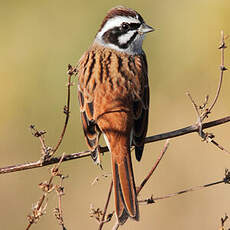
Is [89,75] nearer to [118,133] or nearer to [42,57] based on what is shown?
[118,133]

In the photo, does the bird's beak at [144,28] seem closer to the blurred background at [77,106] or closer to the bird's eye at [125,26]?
the bird's eye at [125,26]

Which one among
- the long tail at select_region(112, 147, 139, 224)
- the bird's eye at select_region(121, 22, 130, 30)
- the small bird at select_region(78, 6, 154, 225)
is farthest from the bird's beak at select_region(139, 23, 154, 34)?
the long tail at select_region(112, 147, 139, 224)

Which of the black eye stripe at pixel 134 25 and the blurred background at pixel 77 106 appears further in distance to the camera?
the blurred background at pixel 77 106

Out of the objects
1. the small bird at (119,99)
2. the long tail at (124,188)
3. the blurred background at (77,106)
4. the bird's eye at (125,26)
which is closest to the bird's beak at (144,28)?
the small bird at (119,99)

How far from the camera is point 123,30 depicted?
4840 mm

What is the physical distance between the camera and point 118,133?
417 cm

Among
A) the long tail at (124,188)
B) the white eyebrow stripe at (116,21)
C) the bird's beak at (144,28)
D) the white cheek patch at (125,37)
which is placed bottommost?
the long tail at (124,188)

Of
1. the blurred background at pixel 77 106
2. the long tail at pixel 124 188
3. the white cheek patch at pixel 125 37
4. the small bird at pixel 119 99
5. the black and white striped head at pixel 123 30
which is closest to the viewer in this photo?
the long tail at pixel 124 188

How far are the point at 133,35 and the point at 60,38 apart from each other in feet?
11.3

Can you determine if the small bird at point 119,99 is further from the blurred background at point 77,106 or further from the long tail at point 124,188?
the blurred background at point 77,106

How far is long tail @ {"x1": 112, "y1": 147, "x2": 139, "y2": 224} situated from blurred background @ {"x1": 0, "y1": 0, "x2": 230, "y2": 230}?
92.5 inches

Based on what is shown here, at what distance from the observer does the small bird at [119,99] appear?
4.05 meters

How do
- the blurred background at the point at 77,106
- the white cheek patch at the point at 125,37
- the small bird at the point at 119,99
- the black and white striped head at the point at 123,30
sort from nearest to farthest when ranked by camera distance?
the small bird at the point at 119,99, the black and white striped head at the point at 123,30, the white cheek patch at the point at 125,37, the blurred background at the point at 77,106

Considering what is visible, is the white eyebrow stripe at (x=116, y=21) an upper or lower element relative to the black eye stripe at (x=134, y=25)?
upper
